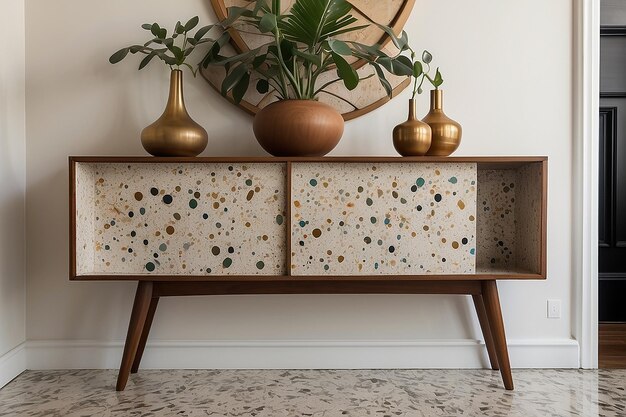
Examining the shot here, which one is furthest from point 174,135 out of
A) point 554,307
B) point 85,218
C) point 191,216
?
point 554,307

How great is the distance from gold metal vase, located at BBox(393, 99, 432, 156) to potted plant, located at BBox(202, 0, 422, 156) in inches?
7.7

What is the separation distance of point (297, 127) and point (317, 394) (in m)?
1.02

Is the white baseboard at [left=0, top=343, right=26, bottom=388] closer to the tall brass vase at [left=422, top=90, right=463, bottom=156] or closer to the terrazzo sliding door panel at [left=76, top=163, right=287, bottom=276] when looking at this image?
the terrazzo sliding door panel at [left=76, top=163, right=287, bottom=276]

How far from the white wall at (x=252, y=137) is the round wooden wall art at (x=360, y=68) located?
6 centimetres

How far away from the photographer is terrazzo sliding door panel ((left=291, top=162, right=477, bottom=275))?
161cm

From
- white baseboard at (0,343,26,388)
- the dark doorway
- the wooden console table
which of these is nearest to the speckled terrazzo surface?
white baseboard at (0,343,26,388)

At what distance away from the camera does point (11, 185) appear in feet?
6.20

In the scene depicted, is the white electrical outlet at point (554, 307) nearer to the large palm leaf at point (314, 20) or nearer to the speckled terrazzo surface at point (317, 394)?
Answer: the speckled terrazzo surface at point (317, 394)

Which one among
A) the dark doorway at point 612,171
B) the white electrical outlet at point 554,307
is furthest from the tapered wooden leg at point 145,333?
the dark doorway at point 612,171

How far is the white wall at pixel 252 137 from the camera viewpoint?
198cm

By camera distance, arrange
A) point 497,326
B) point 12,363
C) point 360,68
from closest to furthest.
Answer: point 497,326
point 12,363
point 360,68

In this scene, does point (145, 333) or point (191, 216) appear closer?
point (191, 216)

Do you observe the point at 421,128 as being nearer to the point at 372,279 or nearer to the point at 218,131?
the point at 372,279

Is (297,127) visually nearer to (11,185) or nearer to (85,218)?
(85,218)
